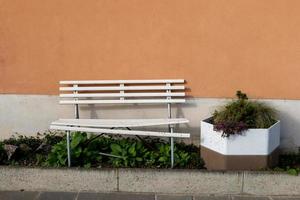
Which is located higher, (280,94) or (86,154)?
(280,94)

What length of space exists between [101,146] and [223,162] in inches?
55.9

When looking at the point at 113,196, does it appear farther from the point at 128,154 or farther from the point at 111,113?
the point at 111,113

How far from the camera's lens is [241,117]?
18.1 feet

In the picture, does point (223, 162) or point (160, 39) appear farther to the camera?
point (160, 39)

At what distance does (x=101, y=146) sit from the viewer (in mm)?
5918

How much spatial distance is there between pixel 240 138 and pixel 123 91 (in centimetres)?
155

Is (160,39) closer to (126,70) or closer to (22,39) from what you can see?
(126,70)

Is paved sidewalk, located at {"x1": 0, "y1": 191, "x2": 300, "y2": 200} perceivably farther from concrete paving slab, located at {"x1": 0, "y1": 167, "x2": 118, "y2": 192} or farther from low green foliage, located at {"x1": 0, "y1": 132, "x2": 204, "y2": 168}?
low green foliage, located at {"x1": 0, "y1": 132, "x2": 204, "y2": 168}

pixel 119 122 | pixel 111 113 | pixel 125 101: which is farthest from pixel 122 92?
pixel 119 122

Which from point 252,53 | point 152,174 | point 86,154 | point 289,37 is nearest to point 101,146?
point 86,154

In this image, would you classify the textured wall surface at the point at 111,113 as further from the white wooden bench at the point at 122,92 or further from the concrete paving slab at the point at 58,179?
the concrete paving slab at the point at 58,179

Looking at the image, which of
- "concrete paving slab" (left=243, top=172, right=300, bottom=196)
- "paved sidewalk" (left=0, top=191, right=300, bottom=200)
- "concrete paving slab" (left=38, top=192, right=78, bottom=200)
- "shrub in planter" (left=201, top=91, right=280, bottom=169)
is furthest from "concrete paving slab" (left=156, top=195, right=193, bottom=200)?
"concrete paving slab" (left=38, top=192, right=78, bottom=200)

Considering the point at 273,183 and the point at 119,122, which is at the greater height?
the point at 119,122

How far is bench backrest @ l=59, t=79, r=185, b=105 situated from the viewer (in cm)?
602
